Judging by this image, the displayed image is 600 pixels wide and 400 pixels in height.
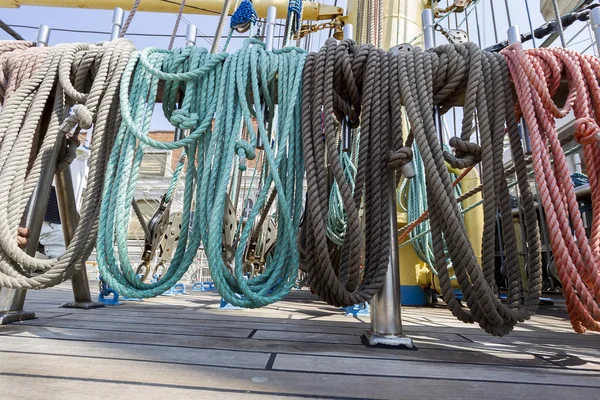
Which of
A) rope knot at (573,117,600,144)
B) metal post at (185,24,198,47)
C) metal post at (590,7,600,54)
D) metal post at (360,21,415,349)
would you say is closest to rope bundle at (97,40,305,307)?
metal post at (185,24,198,47)

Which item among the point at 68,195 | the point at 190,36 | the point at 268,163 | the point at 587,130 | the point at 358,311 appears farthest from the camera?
the point at 358,311

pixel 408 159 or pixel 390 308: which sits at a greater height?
pixel 408 159

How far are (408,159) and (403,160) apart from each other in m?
0.01

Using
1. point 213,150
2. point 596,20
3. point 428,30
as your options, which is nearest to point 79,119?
point 213,150

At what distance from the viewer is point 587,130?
1020mm

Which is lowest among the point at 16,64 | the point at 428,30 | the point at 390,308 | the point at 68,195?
the point at 390,308

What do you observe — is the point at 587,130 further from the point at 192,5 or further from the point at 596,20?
the point at 192,5

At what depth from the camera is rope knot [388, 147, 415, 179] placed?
1.02 metres

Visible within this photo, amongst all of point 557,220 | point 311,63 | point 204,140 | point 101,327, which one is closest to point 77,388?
point 101,327

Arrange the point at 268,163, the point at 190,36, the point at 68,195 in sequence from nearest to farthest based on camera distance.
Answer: the point at 268,163 → the point at 190,36 → the point at 68,195

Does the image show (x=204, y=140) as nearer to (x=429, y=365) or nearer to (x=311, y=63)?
(x=311, y=63)

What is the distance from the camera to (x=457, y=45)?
1203 millimetres

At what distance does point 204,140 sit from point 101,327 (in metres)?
0.72

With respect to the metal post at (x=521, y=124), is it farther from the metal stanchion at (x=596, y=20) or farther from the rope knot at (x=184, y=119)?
the rope knot at (x=184, y=119)
